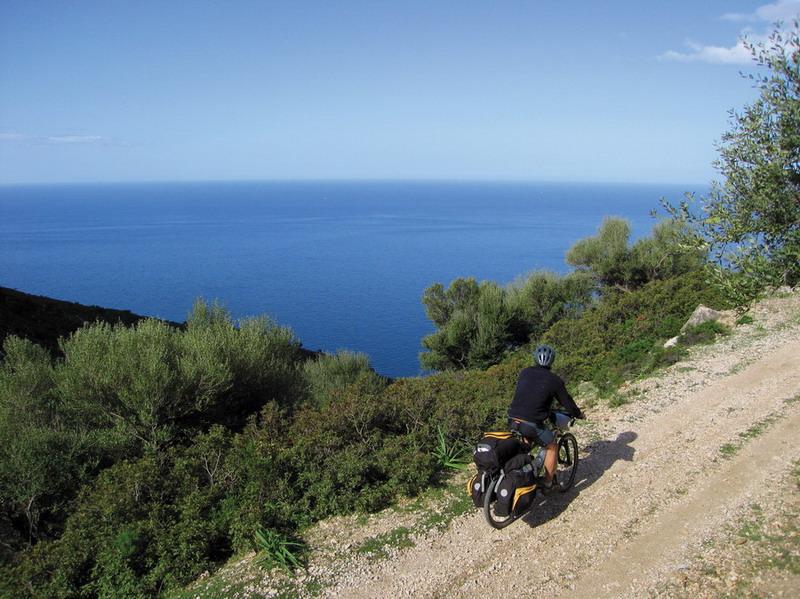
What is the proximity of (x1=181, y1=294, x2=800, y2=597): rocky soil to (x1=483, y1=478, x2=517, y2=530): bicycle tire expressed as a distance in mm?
101

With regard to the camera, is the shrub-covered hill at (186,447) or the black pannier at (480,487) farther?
the shrub-covered hill at (186,447)

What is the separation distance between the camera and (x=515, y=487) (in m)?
6.30

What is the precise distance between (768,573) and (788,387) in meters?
6.70

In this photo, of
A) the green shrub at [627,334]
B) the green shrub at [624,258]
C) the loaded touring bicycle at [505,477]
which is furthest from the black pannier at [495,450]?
the green shrub at [624,258]

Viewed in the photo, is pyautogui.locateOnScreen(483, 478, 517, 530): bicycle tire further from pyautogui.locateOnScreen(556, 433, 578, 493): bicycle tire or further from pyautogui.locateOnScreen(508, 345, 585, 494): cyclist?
pyautogui.locateOnScreen(556, 433, 578, 493): bicycle tire

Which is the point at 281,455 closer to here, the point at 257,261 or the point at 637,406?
the point at 637,406

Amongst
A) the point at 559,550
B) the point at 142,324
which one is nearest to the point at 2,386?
the point at 142,324

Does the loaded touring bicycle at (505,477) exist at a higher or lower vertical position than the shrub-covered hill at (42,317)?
higher

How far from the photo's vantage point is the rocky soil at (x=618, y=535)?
219 inches

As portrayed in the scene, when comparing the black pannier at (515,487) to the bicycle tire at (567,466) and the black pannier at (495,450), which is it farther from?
the bicycle tire at (567,466)

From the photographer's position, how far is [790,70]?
7293 mm

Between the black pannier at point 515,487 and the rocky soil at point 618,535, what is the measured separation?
41cm

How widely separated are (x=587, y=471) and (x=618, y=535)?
6.04 feet

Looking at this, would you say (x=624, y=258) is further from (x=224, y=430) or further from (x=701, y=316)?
(x=224, y=430)
